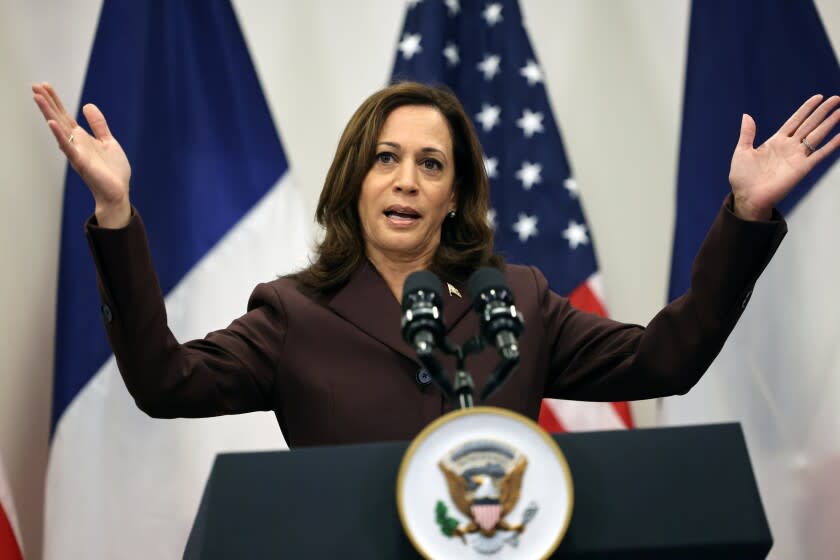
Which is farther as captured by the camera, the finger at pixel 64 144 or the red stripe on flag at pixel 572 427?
the red stripe on flag at pixel 572 427

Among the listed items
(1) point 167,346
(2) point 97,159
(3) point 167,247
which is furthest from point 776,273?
(2) point 97,159

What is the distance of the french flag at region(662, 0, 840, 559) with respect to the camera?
2.90 metres

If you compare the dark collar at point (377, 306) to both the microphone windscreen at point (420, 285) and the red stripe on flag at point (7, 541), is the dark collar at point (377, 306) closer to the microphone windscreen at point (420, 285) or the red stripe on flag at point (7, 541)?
the microphone windscreen at point (420, 285)

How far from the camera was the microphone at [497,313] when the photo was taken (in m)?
1.19

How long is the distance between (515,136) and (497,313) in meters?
Answer: 2.02

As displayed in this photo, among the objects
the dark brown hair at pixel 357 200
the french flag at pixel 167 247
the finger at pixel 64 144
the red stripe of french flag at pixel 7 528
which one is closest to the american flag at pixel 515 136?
the french flag at pixel 167 247

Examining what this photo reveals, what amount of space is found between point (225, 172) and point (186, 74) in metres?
0.31

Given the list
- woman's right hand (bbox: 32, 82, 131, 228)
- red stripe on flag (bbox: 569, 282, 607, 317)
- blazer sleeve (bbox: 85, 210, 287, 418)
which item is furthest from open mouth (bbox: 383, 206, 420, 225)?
red stripe on flag (bbox: 569, 282, 607, 317)

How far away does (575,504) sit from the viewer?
1.14 meters

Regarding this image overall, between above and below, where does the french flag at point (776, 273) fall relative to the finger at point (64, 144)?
below

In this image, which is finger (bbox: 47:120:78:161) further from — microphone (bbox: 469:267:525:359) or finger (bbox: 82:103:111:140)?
microphone (bbox: 469:267:525:359)

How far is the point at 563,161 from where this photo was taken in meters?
3.15

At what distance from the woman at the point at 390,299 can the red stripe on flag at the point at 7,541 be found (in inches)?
46.2

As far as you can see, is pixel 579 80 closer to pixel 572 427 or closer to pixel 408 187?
pixel 572 427
